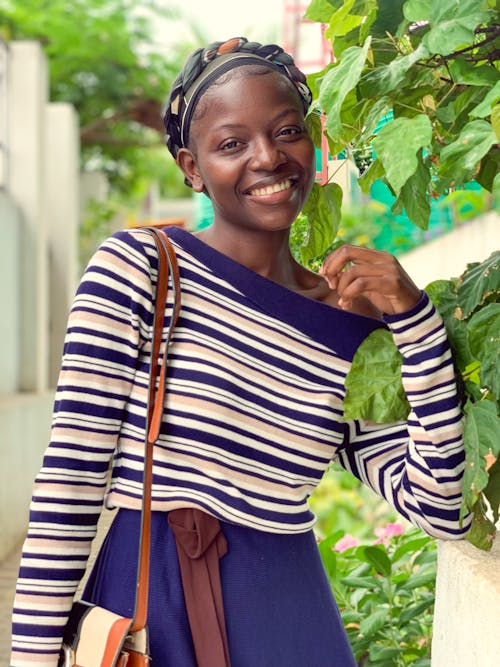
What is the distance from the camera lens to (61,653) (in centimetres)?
198

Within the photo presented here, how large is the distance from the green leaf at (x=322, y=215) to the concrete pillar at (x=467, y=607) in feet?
1.93

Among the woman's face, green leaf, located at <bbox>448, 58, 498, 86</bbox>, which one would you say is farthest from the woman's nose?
green leaf, located at <bbox>448, 58, 498, 86</bbox>

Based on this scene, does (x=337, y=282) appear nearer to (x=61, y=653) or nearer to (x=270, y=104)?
(x=270, y=104)

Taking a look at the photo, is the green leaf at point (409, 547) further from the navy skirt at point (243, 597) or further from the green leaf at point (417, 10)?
the green leaf at point (417, 10)

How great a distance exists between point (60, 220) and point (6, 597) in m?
7.39

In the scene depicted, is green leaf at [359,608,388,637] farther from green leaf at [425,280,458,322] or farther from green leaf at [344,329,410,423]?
green leaf at [425,280,458,322]

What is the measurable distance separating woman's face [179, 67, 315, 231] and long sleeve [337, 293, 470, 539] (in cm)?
32

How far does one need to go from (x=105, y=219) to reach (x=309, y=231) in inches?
605

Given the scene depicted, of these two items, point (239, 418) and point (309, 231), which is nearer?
point (239, 418)

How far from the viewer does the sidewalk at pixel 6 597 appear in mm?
5613

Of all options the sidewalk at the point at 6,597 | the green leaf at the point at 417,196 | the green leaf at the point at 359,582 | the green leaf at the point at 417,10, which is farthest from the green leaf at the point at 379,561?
the sidewalk at the point at 6,597

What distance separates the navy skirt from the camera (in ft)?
6.30

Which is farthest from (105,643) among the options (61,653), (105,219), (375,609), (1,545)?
(105,219)

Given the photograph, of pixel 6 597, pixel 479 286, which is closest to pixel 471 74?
pixel 479 286
